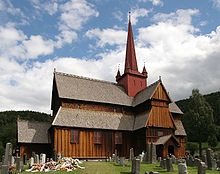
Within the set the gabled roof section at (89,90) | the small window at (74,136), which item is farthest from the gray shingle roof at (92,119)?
the gabled roof section at (89,90)

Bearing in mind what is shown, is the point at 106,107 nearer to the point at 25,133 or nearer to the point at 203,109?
the point at 25,133

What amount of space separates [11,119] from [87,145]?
85.1m

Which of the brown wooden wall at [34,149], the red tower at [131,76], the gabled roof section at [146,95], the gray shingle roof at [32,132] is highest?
the red tower at [131,76]

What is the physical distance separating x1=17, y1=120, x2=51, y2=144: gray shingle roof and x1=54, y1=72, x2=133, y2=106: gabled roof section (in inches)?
231

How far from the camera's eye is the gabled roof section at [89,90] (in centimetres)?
3412

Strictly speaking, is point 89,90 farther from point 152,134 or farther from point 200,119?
point 200,119

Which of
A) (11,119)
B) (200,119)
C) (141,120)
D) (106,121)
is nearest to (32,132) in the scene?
(106,121)

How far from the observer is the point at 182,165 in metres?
14.2

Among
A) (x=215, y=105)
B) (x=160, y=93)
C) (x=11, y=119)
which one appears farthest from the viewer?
(x=11, y=119)

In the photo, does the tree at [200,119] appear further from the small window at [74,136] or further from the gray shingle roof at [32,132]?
the gray shingle roof at [32,132]

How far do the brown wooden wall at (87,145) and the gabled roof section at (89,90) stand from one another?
16.0ft

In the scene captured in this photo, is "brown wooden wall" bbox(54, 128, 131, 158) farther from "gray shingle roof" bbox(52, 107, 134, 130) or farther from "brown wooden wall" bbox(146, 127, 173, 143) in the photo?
"brown wooden wall" bbox(146, 127, 173, 143)

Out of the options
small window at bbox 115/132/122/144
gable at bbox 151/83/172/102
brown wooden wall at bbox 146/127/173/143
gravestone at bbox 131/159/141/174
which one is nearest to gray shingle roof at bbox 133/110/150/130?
brown wooden wall at bbox 146/127/173/143

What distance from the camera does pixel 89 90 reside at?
36.5 m
